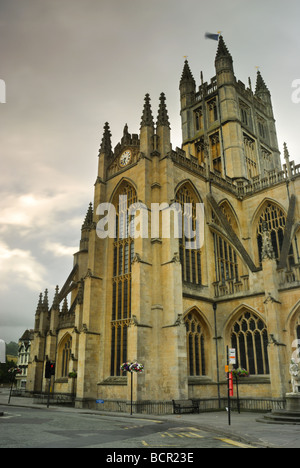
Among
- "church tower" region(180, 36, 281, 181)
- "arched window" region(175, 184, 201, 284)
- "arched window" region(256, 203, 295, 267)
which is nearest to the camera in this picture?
"arched window" region(175, 184, 201, 284)

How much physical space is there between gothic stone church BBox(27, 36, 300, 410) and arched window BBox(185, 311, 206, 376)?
0.07m

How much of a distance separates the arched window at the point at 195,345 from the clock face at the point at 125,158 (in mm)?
13015

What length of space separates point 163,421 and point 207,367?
9.11 metres

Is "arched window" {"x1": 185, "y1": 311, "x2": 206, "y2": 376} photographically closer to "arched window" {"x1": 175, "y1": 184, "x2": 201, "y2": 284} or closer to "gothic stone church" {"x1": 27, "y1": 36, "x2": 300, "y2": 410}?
"gothic stone church" {"x1": 27, "y1": 36, "x2": 300, "y2": 410}

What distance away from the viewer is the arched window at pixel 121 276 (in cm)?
2638

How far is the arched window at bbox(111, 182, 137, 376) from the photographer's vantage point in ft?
86.5

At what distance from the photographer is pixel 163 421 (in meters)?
17.6

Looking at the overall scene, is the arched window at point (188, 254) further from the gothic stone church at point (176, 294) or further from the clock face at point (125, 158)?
the clock face at point (125, 158)

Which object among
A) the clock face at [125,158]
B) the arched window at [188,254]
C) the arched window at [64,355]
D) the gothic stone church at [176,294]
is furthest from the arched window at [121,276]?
the arched window at [64,355]

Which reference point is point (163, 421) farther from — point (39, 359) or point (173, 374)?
point (39, 359)

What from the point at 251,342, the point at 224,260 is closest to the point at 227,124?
the point at 224,260

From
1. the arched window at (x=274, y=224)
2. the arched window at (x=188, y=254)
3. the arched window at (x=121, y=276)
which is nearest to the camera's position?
the arched window at (x=121, y=276)

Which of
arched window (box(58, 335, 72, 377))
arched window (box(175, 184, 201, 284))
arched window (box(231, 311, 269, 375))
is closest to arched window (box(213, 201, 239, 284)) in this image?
arched window (box(175, 184, 201, 284))

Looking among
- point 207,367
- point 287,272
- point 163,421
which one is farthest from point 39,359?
point 287,272
